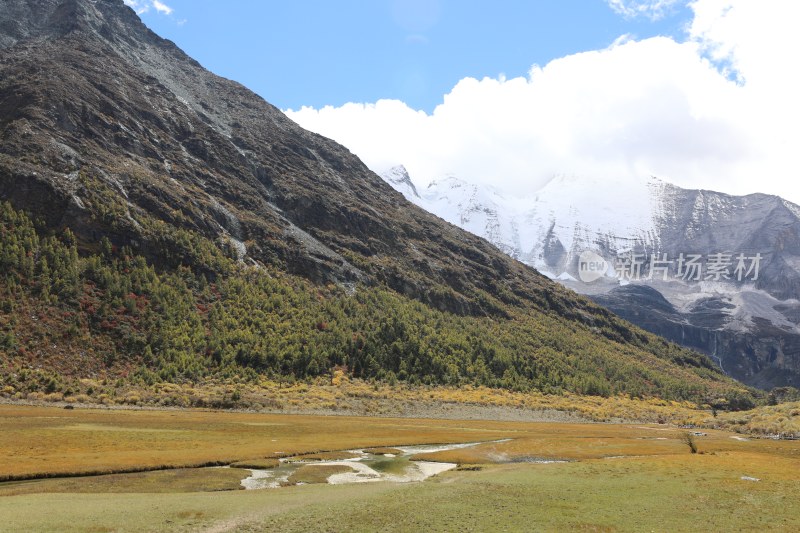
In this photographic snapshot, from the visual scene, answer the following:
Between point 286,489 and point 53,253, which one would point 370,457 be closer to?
point 286,489

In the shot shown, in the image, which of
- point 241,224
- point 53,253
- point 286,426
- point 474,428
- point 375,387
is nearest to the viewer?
point 286,426

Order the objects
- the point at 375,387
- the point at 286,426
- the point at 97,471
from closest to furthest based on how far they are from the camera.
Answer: the point at 97,471 → the point at 286,426 → the point at 375,387

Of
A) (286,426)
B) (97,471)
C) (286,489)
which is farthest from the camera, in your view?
(286,426)

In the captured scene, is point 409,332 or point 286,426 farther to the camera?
point 409,332

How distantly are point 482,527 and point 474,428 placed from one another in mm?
65583

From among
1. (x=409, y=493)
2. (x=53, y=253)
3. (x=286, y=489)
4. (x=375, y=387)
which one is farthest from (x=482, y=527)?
(x=53, y=253)

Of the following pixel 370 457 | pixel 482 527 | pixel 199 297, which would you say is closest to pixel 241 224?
pixel 199 297

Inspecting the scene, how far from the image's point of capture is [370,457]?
58531mm

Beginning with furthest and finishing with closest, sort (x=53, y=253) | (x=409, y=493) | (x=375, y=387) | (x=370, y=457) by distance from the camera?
1. (x=375, y=387)
2. (x=53, y=253)
3. (x=370, y=457)
4. (x=409, y=493)

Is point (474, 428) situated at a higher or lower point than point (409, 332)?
lower

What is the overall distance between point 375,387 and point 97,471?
93429mm

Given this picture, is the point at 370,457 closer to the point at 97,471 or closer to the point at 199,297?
the point at 97,471

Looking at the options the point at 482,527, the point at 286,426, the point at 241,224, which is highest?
the point at 241,224

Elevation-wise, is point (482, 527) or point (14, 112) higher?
point (14, 112)
